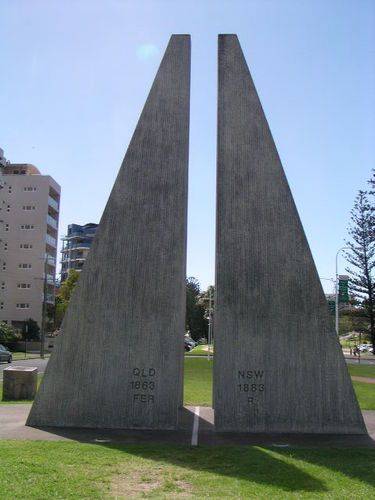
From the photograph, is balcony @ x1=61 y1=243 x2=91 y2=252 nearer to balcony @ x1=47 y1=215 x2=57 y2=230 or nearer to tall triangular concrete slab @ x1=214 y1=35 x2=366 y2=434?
balcony @ x1=47 y1=215 x2=57 y2=230

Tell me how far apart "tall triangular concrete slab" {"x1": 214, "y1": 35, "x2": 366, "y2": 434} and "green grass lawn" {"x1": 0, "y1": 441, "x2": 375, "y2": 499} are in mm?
1536

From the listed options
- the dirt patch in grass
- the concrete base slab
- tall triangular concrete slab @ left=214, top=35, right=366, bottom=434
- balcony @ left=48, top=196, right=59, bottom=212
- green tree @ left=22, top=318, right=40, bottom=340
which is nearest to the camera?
the dirt patch in grass

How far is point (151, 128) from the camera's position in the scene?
10609 millimetres

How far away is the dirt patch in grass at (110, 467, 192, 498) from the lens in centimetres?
558

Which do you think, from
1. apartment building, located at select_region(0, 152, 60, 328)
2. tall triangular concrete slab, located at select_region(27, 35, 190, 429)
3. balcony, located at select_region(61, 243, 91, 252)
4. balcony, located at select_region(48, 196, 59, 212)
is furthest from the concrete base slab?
balcony, located at select_region(61, 243, 91, 252)

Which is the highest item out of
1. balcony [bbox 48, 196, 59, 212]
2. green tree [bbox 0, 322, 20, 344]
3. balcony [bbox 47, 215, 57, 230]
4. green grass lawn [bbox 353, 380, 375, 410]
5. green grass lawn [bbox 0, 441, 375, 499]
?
balcony [bbox 48, 196, 59, 212]

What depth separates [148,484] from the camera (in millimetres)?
5965

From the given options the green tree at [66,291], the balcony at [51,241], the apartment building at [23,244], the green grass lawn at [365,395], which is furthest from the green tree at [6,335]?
the green grass lawn at [365,395]

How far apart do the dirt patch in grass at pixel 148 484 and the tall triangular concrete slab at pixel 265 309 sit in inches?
125

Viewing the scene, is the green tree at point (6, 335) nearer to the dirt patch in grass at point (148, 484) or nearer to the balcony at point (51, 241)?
the balcony at point (51, 241)

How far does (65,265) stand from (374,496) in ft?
355

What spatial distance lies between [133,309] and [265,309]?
2.42 m

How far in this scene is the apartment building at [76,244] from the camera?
355ft

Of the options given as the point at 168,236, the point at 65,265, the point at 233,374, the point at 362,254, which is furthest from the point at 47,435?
the point at 65,265
